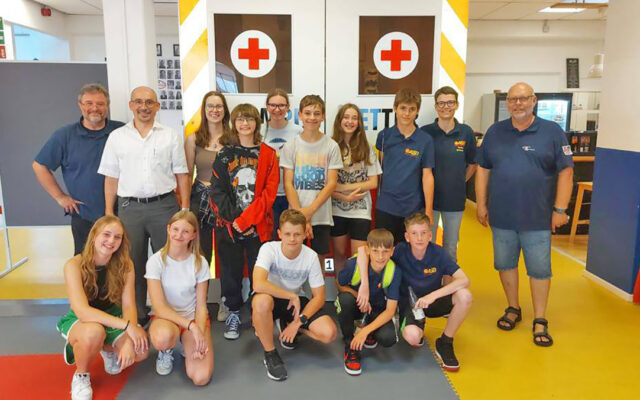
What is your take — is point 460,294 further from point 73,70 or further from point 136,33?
point 73,70

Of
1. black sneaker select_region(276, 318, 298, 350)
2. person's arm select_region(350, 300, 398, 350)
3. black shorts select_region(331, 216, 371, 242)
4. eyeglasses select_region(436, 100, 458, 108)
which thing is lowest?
black sneaker select_region(276, 318, 298, 350)

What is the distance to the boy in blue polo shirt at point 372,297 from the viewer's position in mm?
2473

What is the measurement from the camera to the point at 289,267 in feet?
8.27

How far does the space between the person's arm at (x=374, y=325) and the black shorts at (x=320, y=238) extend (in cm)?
56

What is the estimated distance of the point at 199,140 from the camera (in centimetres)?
284

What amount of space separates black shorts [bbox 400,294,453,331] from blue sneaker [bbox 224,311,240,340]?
37.5 inches

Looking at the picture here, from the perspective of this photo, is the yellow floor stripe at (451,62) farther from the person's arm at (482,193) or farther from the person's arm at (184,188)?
the person's arm at (184,188)

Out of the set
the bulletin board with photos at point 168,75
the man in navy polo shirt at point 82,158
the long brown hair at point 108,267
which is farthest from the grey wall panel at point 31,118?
the bulletin board with photos at point 168,75

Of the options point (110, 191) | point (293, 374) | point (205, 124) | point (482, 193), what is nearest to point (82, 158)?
point (110, 191)

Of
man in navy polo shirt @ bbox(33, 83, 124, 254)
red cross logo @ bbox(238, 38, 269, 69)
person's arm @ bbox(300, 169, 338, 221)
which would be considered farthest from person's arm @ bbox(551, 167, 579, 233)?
man in navy polo shirt @ bbox(33, 83, 124, 254)

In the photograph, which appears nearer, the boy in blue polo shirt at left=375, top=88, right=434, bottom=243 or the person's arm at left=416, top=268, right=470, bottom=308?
the person's arm at left=416, top=268, right=470, bottom=308

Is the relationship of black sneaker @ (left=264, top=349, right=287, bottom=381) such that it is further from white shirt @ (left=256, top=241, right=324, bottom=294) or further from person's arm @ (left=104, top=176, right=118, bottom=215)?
person's arm @ (left=104, top=176, right=118, bottom=215)

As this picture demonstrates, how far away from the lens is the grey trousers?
8.71 ft

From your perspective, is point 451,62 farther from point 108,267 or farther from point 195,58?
point 108,267
